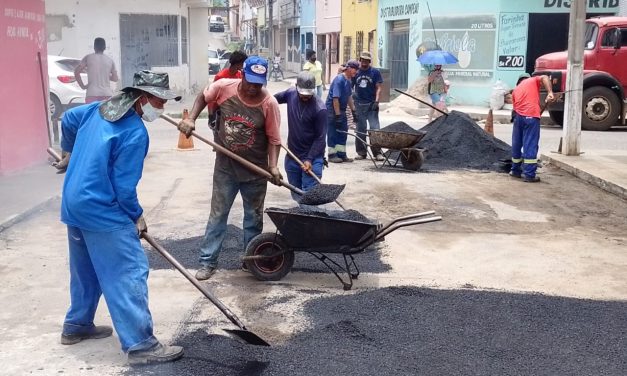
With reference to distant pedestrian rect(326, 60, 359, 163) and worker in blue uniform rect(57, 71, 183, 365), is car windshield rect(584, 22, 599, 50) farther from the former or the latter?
worker in blue uniform rect(57, 71, 183, 365)

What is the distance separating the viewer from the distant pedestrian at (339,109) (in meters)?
12.0

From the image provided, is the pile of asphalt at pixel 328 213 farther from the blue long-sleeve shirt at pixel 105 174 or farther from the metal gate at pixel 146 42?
the metal gate at pixel 146 42

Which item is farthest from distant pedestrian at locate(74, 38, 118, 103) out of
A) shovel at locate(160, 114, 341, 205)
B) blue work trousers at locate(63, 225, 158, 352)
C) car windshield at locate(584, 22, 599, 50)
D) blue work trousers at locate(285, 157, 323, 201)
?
car windshield at locate(584, 22, 599, 50)

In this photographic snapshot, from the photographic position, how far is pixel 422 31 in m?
23.8

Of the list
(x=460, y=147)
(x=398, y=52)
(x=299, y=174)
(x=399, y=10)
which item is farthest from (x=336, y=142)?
(x=398, y=52)

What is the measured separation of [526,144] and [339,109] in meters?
3.02

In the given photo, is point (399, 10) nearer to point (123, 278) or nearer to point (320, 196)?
point (320, 196)

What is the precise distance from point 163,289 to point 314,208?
52.2 inches

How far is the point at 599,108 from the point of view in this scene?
57.3 ft

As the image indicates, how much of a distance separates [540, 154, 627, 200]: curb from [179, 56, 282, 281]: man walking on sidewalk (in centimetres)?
594

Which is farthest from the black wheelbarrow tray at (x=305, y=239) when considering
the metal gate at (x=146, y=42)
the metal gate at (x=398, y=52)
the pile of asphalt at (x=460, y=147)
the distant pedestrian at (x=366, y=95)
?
the metal gate at (x=398, y=52)

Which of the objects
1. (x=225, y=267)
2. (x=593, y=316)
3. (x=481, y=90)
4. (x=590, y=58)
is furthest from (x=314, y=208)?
(x=481, y=90)

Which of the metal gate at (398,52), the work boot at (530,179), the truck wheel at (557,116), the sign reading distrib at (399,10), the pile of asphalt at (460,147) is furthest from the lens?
the metal gate at (398,52)

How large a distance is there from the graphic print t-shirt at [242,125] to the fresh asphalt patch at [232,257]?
2.94ft
